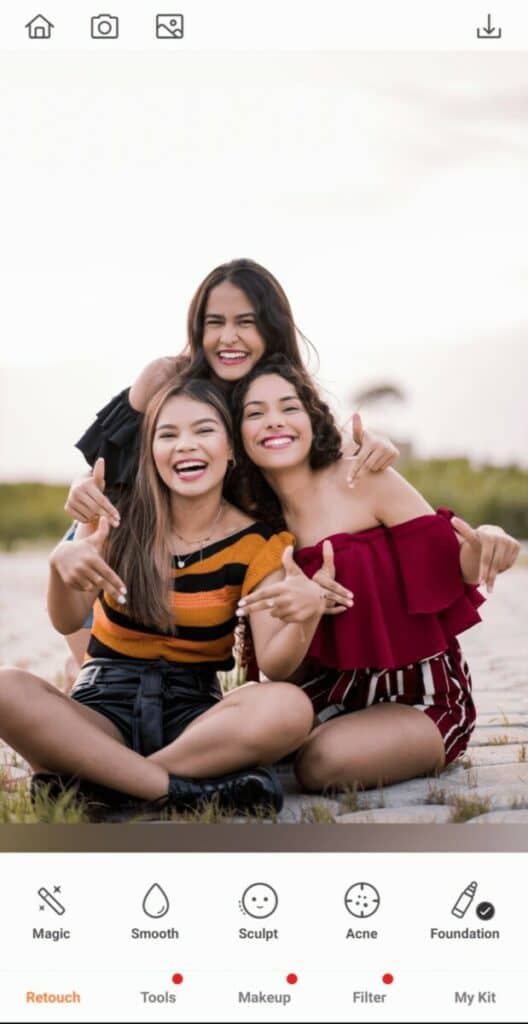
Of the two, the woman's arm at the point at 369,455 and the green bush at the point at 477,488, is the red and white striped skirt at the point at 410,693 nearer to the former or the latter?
the woman's arm at the point at 369,455

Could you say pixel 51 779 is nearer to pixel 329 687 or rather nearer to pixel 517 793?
pixel 329 687

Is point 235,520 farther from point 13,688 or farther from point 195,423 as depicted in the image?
point 13,688

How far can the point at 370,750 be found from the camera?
1283mm

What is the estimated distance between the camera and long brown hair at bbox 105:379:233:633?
130 cm

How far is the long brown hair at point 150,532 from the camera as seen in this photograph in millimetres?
1304

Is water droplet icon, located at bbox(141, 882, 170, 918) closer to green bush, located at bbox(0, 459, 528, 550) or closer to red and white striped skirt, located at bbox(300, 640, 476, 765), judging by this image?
red and white striped skirt, located at bbox(300, 640, 476, 765)

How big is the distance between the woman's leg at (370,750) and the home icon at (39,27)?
775 millimetres

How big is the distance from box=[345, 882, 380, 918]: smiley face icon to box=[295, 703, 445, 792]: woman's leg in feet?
0.77

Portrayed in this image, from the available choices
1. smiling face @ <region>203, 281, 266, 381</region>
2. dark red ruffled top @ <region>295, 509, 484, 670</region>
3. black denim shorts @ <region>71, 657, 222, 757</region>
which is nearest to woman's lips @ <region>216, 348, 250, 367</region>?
smiling face @ <region>203, 281, 266, 381</region>

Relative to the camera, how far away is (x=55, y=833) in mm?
1047

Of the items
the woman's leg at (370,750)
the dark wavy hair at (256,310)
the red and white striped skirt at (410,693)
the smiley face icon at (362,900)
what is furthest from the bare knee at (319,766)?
the dark wavy hair at (256,310)

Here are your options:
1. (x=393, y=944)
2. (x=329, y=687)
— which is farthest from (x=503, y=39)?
(x=393, y=944)

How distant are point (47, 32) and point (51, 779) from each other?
748mm

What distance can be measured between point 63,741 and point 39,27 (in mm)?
708
